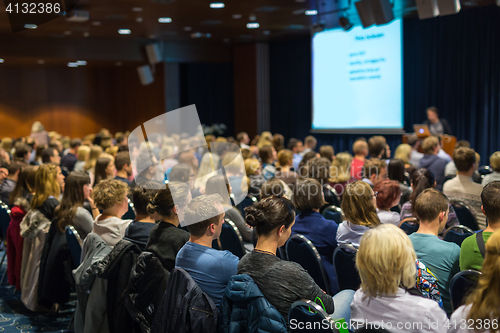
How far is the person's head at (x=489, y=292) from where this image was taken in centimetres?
143

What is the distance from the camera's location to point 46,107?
1764 centimetres

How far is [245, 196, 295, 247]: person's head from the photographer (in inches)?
88.4

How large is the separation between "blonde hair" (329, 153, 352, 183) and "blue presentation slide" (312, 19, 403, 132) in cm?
630

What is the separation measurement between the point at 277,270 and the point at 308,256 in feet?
2.85

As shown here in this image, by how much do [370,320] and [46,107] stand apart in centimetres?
1809

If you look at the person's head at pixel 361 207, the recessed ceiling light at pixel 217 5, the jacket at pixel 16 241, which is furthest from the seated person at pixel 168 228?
the recessed ceiling light at pixel 217 5

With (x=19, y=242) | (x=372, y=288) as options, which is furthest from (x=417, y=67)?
(x=372, y=288)

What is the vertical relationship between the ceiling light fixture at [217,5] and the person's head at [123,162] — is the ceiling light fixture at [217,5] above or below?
above

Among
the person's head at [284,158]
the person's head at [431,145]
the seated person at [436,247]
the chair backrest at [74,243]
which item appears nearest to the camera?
the seated person at [436,247]

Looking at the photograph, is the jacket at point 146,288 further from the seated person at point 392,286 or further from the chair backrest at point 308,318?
the seated person at point 392,286

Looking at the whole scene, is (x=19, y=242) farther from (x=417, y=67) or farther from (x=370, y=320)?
(x=417, y=67)

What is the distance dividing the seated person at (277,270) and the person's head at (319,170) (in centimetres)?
264

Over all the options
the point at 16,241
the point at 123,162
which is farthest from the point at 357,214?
the point at 16,241

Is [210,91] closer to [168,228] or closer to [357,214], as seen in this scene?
[357,214]
